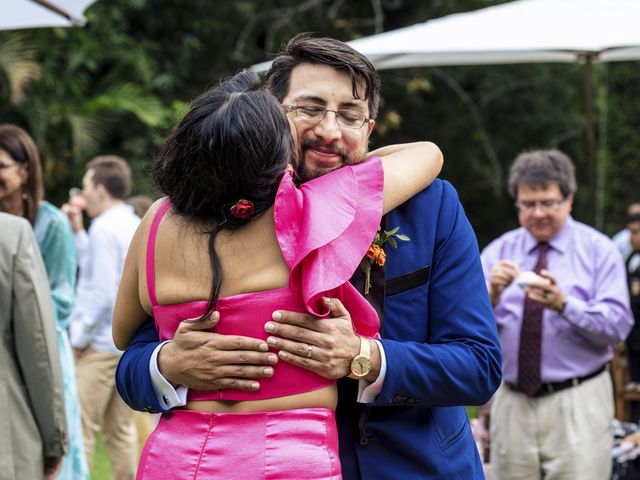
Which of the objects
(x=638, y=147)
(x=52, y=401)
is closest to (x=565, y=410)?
(x=52, y=401)

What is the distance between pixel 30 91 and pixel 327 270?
1219 centimetres

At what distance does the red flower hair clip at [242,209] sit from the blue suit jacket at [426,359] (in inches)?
18.1

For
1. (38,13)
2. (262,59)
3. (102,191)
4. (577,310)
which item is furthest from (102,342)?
(262,59)

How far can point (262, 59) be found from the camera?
1712cm

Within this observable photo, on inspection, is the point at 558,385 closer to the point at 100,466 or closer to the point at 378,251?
the point at 378,251

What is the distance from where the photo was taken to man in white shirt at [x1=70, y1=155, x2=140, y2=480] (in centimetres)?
743

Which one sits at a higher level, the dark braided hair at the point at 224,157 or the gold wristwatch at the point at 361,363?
the dark braided hair at the point at 224,157

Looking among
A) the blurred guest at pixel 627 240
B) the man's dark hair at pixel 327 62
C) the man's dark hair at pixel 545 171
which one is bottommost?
the blurred guest at pixel 627 240

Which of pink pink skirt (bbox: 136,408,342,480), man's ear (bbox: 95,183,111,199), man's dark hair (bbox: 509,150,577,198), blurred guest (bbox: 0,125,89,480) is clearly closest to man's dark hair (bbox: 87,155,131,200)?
man's ear (bbox: 95,183,111,199)

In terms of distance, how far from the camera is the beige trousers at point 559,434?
17.9 ft

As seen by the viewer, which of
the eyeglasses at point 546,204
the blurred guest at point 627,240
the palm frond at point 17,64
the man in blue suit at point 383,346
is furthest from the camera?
the palm frond at point 17,64

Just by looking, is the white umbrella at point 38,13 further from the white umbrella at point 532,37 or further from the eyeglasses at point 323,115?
the eyeglasses at point 323,115

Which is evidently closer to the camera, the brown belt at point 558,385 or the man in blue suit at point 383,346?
the man in blue suit at point 383,346

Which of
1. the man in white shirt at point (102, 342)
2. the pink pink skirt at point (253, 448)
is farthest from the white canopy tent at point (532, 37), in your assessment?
the pink pink skirt at point (253, 448)
